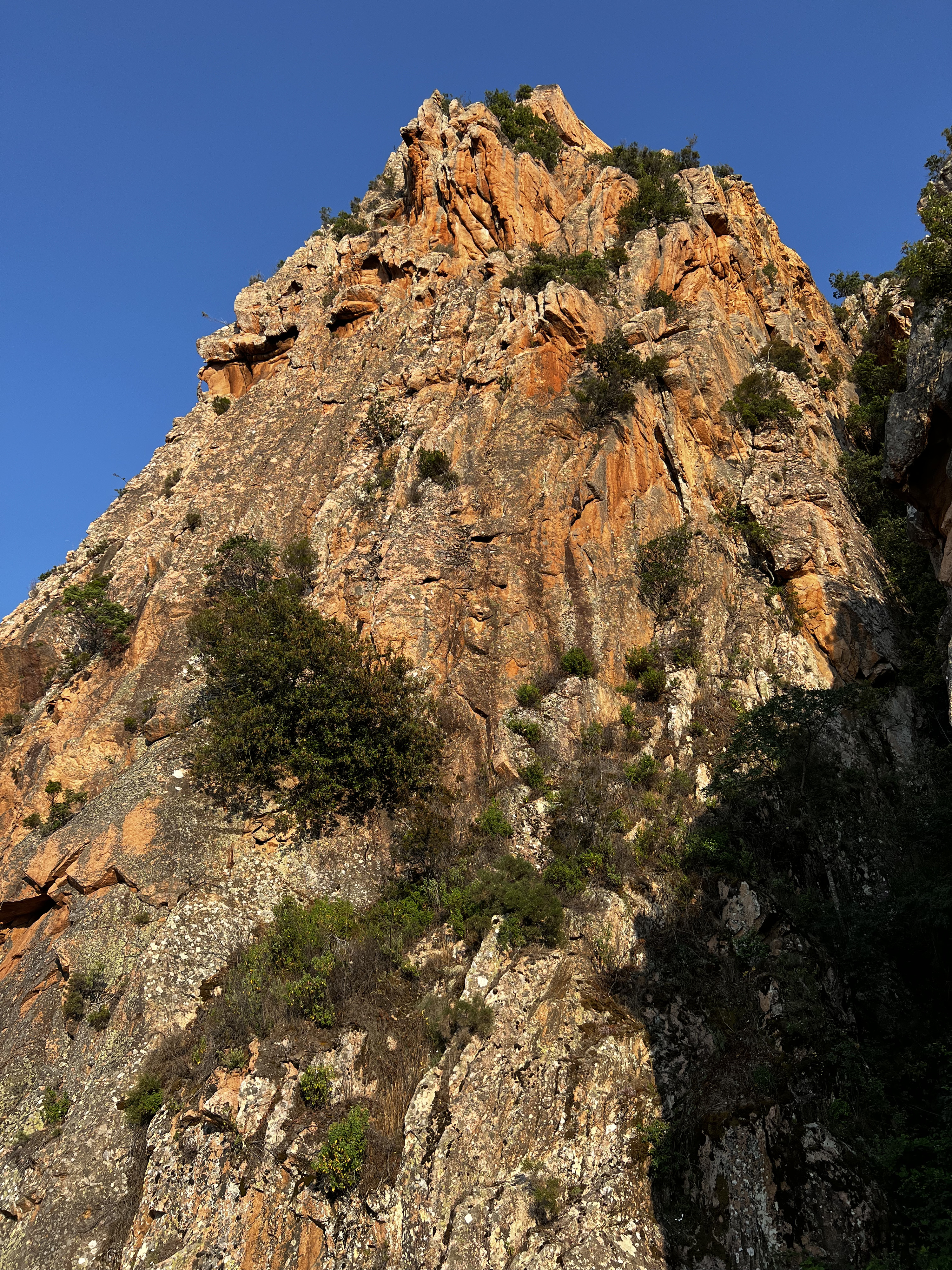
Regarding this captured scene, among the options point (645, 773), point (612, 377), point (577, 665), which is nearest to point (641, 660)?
point (577, 665)

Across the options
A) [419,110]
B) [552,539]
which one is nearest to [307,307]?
[419,110]

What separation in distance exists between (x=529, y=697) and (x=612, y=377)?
11.4 meters

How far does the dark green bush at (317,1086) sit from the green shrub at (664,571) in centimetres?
1359

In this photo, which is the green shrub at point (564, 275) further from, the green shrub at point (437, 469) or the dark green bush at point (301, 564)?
the dark green bush at point (301, 564)

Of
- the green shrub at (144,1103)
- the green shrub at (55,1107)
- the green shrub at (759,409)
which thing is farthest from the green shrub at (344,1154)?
the green shrub at (759,409)

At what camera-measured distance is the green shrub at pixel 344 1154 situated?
1027 cm

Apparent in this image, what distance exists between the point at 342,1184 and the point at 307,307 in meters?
33.5

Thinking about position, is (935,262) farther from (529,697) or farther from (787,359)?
(787,359)

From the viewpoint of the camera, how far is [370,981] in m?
12.7

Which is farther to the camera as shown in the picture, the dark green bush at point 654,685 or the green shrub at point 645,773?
the dark green bush at point 654,685

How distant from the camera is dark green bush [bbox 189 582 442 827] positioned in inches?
643

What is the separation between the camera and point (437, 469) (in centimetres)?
2192

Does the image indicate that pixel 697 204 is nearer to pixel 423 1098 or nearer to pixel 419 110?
pixel 419 110

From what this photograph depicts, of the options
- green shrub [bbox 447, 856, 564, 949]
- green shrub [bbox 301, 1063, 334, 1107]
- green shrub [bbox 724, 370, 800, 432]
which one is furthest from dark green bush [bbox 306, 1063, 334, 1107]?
green shrub [bbox 724, 370, 800, 432]
